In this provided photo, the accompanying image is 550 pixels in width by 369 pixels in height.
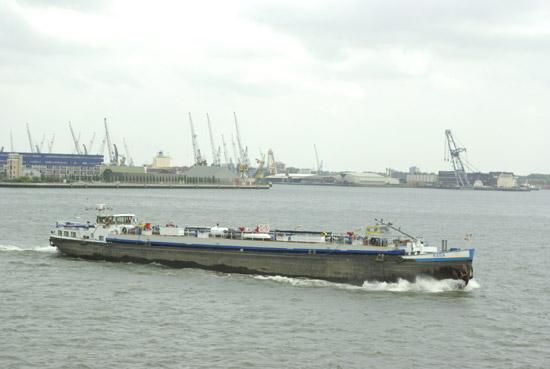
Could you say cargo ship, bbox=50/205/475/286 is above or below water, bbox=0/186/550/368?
above

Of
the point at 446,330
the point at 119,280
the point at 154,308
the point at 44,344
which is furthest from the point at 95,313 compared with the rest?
the point at 446,330

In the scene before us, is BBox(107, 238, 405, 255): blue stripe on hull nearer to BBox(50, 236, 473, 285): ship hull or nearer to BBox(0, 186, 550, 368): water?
BBox(50, 236, 473, 285): ship hull

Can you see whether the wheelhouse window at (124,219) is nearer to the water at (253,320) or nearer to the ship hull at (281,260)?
the ship hull at (281,260)

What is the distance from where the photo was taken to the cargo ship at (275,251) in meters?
45.7

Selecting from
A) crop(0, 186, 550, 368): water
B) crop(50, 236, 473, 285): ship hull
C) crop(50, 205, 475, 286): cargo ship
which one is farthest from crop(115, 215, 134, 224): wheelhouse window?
crop(0, 186, 550, 368): water

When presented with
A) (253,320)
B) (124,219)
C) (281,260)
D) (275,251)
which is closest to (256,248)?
(275,251)

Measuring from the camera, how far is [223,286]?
152 ft

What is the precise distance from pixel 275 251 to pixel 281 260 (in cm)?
78

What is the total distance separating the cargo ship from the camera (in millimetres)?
45656

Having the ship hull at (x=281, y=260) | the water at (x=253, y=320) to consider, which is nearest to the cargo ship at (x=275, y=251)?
the ship hull at (x=281, y=260)

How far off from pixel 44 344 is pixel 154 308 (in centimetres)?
801

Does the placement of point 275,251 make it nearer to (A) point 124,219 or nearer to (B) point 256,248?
(B) point 256,248

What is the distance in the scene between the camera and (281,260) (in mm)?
49219

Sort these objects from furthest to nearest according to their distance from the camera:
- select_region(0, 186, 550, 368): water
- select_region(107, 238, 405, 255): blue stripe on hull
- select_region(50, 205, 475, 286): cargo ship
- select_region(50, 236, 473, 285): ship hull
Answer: select_region(107, 238, 405, 255): blue stripe on hull, select_region(50, 205, 475, 286): cargo ship, select_region(50, 236, 473, 285): ship hull, select_region(0, 186, 550, 368): water
